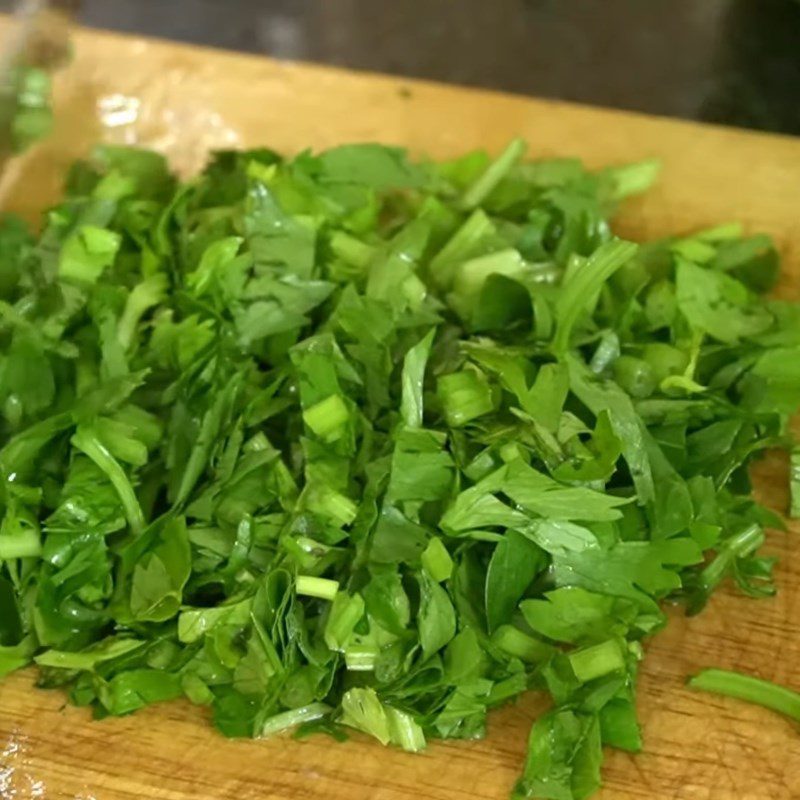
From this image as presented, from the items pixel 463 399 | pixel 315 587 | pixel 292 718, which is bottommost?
pixel 292 718

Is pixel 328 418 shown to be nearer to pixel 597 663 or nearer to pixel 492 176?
pixel 597 663

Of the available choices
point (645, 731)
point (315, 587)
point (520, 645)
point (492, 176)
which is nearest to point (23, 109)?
point (492, 176)

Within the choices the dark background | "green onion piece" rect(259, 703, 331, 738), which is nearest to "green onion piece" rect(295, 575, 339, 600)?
"green onion piece" rect(259, 703, 331, 738)

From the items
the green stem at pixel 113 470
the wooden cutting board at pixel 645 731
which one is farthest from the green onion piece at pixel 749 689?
the green stem at pixel 113 470

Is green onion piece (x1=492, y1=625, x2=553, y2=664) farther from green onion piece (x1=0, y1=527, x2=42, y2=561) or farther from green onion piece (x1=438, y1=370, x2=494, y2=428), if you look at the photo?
green onion piece (x1=0, y1=527, x2=42, y2=561)

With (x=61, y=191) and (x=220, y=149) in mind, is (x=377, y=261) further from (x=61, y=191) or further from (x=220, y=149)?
(x=61, y=191)

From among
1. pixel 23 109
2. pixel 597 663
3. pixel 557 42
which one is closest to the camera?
pixel 597 663

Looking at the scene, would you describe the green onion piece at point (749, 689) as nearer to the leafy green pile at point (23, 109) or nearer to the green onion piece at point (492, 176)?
the green onion piece at point (492, 176)
